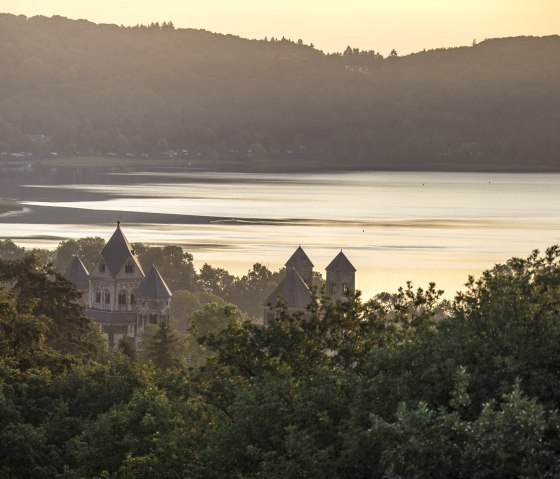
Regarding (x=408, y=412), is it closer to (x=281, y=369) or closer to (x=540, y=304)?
(x=540, y=304)

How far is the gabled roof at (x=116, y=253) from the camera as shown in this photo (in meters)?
116

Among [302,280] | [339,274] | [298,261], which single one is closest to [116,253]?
[298,261]

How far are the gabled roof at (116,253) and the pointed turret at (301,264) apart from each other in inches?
531

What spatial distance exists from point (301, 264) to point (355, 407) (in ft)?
292

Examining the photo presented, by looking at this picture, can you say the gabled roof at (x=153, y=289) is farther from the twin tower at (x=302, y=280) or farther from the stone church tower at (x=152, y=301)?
the twin tower at (x=302, y=280)

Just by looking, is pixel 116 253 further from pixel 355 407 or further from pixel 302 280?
pixel 355 407

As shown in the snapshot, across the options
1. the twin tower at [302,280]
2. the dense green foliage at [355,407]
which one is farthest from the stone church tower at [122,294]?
the dense green foliage at [355,407]

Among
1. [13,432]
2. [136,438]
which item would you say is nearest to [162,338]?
[13,432]

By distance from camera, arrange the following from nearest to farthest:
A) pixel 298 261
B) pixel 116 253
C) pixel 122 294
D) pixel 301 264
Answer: pixel 298 261 → pixel 301 264 → pixel 122 294 → pixel 116 253

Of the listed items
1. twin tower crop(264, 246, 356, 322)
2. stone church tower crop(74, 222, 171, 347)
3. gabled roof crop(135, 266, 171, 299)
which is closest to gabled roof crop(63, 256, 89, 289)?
stone church tower crop(74, 222, 171, 347)

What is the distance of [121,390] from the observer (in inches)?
1507

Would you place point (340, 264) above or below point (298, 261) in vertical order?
below

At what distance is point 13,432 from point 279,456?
1116cm

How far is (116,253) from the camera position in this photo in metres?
117
